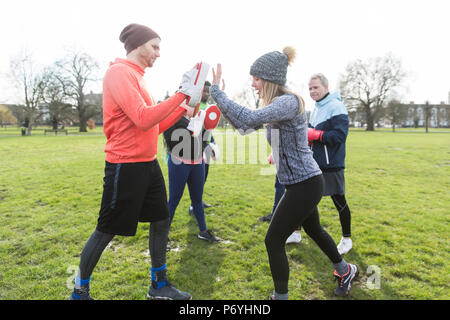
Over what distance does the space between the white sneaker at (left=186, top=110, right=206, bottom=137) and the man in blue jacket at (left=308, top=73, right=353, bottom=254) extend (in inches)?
53.9

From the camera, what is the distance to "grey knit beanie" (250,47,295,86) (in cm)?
212

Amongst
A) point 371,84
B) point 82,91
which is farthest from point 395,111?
point 82,91

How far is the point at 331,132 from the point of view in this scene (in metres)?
3.20

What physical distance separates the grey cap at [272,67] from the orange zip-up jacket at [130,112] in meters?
0.64

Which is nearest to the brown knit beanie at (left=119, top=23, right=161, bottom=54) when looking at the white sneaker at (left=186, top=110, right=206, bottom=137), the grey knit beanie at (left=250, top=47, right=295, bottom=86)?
the grey knit beanie at (left=250, top=47, right=295, bottom=86)

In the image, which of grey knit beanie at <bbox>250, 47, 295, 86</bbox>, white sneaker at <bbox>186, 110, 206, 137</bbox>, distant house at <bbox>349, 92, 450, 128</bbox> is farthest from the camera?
distant house at <bbox>349, 92, 450, 128</bbox>

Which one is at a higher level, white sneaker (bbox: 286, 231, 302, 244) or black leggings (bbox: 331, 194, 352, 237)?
black leggings (bbox: 331, 194, 352, 237)

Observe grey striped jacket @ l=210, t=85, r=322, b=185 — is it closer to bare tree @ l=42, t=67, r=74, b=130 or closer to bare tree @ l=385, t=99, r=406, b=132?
bare tree @ l=42, t=67, r=74, b=130

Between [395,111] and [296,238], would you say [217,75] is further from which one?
[395,111]

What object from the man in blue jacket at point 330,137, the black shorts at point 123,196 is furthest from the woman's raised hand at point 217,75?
the man in blue jacket at point 330,137

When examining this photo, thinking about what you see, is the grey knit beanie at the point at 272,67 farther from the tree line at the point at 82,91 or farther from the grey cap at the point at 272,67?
the tree line at the point at 82,91

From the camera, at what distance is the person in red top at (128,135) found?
2016 mm

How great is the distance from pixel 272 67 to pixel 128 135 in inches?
50.1

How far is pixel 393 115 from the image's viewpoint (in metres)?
50.8
